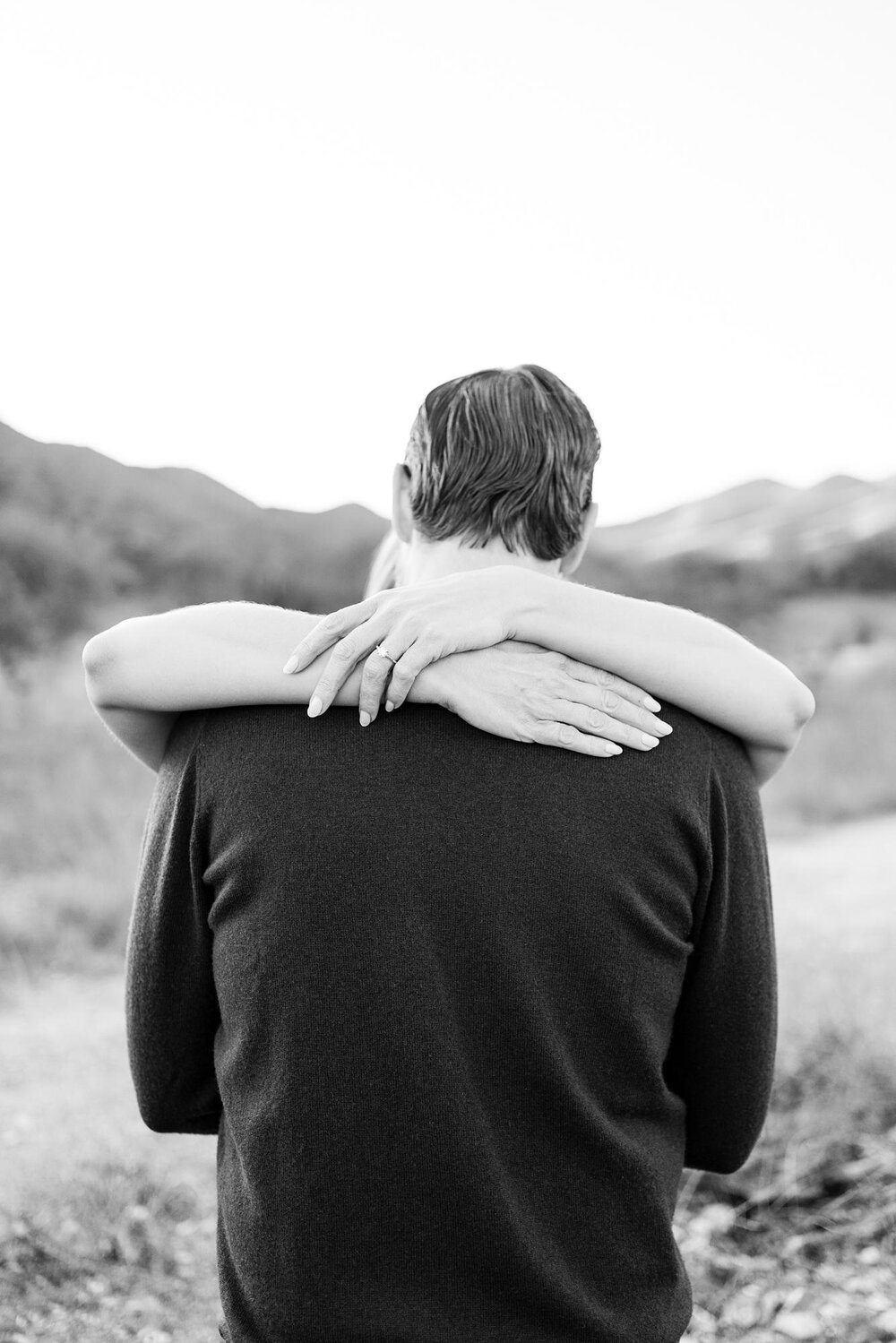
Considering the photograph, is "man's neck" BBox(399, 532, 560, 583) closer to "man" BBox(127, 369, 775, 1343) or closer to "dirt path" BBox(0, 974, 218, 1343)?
"man" BBox(127, 369, 775, 1343)

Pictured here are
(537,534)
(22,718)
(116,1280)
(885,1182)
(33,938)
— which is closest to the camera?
(537,534)

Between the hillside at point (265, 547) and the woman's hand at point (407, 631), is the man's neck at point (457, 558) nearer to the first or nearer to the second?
the woman's hand at point (407, 631)

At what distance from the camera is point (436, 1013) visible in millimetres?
1018

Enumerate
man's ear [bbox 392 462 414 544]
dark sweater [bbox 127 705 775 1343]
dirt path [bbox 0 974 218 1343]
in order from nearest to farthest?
1. dark sweater [bbox 127 705 775 1343]
2. man's ear [bbox 392 462 414 544]
3. dirt path [bbox 0 974 218 1343]

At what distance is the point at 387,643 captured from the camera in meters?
1.06

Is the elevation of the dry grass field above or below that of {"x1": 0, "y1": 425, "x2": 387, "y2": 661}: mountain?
below

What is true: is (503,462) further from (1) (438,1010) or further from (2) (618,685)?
(1) (438,1010)

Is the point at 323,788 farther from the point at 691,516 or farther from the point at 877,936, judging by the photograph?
the point at 691,516

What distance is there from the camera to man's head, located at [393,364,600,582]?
1.18 m

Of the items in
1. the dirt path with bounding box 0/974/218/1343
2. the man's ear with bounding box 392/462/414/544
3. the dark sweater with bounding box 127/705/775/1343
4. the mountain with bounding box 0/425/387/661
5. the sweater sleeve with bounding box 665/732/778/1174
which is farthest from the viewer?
the mountain with bounding box 0/425/387/661

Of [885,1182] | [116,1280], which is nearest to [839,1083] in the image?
[885,1182]

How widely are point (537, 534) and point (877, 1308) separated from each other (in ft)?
5.67

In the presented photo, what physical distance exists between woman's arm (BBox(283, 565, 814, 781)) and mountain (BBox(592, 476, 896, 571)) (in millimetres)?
7460

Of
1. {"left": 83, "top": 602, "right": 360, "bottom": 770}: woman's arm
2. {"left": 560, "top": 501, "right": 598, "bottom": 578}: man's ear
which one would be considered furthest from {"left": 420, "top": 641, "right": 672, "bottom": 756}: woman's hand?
{"left": 560, "top": 501, "right": 598, "bottom": 578}: man's ear
